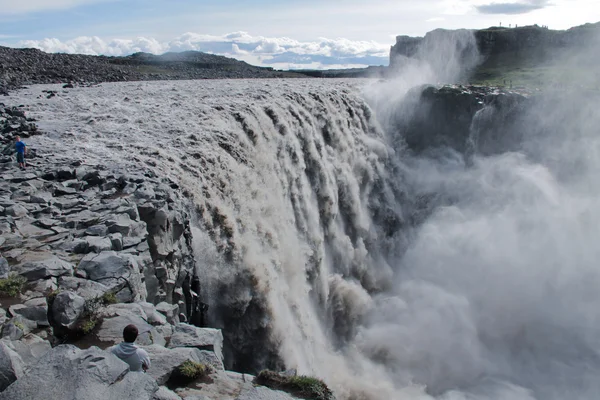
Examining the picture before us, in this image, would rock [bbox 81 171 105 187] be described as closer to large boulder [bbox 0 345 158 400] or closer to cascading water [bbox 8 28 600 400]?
cascading water [bbox 8 28 600 400]

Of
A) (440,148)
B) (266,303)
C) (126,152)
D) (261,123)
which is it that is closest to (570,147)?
(440,148)

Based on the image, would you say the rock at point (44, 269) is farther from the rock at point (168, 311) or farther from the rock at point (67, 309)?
the rock at point (168, 311)

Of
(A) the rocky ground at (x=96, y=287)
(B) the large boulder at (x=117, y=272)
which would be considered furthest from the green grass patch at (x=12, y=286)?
(B) the large boulder at (x=117, y=272)

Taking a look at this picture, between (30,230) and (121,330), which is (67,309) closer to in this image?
(121,330)

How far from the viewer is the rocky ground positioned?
5773 millimetres

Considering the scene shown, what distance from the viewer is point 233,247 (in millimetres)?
15125

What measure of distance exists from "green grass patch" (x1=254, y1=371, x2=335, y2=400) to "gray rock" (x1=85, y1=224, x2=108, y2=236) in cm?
477

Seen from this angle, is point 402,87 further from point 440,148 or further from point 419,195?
point 419,195

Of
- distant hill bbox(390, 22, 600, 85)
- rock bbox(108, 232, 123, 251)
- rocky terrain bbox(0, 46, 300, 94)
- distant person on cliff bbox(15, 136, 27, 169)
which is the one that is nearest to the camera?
rock bbox(108, 232, 123, 251)

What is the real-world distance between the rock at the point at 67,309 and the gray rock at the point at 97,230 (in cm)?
285

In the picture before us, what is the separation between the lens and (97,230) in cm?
1043

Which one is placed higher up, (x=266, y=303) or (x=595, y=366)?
(x=266, y=303)

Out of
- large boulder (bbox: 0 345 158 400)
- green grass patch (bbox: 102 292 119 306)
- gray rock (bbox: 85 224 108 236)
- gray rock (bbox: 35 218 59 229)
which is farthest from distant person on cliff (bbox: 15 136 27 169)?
large boulder (bbox: 0 345 158 400)

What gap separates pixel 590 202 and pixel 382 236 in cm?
1443
